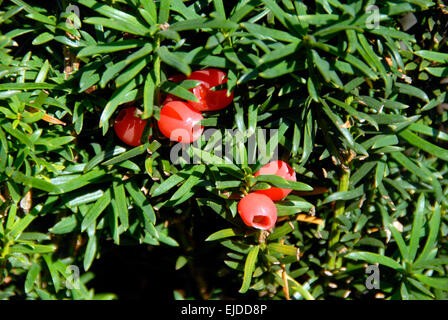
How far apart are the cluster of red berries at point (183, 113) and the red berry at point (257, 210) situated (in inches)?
7.6

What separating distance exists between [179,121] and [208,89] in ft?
0.36

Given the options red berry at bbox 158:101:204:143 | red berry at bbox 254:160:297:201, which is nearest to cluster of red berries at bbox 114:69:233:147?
red berry at bbox 158:101:204:143

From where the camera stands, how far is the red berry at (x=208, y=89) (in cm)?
99

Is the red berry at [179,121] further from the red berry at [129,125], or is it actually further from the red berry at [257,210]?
the red berry at [257,210]

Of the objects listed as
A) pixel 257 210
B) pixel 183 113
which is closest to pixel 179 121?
pixel 183 113

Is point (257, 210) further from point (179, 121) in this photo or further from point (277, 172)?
point (179, 121)

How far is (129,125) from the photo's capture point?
3.32ft

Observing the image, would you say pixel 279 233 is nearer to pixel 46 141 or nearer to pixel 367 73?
pixel 367 73

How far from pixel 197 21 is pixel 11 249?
0.76 meters

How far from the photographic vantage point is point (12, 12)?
3.26 feet

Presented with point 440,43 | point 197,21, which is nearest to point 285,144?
point 197,21

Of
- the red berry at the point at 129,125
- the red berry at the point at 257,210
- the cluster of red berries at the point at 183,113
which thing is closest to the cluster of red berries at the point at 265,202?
the red berry at the point at 257,210

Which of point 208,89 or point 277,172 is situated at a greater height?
point 208,89

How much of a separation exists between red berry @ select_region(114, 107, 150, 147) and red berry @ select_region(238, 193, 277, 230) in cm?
30
